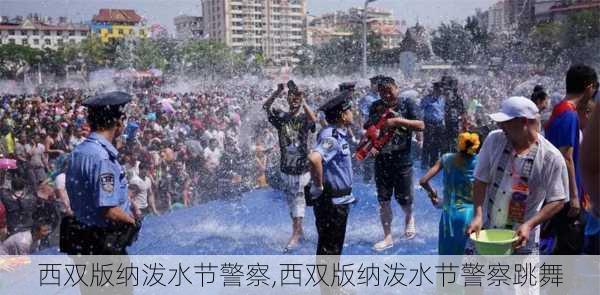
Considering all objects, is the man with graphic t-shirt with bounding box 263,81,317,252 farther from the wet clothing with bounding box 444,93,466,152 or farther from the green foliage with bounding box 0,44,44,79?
the green foliage with bounding box 0,44,44,79

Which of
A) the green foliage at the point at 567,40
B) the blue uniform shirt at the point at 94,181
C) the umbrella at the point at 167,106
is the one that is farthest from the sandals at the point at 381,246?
the green foliage at the point at 567,40

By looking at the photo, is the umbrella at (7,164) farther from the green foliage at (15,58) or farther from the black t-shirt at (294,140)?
the black t-shirt at (294,140)

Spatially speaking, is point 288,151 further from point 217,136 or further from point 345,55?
point 345,55

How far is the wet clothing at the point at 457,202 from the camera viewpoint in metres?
4.06

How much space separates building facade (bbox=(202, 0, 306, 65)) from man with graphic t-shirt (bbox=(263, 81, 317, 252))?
4390 mm

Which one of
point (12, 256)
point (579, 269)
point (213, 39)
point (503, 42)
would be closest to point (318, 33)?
→ point (213, 39)

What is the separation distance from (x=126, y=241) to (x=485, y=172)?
2040 mm

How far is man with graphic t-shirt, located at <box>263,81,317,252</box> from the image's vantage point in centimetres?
587

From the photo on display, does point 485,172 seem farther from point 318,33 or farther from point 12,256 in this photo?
point 318,33

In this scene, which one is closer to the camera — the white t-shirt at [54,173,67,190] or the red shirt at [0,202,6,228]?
the red shirt at [0,202,6,228]

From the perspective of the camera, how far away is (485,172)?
3.45m

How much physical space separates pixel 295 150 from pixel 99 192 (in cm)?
280

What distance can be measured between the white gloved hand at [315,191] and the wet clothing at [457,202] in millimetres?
840

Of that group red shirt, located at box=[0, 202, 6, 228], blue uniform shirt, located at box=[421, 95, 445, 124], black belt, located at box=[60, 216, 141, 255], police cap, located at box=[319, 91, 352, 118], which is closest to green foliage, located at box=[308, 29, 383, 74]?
blue uniform shirt, located at box=[421, 95, 445, 124]
